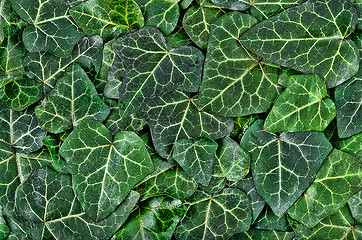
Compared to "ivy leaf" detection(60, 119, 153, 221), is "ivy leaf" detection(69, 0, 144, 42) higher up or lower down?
higher up

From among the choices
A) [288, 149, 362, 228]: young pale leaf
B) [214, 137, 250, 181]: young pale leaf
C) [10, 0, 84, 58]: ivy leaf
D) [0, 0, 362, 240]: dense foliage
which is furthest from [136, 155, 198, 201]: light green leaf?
[10, 0, 84, 58]: ivy leaf

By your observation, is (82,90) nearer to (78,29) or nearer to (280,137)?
(78,29)

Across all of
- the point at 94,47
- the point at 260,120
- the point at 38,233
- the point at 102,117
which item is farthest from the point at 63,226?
the point at 260,120

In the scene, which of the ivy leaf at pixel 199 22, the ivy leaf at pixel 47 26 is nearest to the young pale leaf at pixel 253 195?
the ivy leaf at pixel 199 22

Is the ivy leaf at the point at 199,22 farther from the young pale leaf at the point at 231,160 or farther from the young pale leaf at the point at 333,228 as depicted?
the young pale leaf at the point at 333,228

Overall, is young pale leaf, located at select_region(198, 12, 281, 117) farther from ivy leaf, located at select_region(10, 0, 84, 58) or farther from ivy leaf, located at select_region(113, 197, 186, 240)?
ivy leaf, located at select_region(10, 0, 84, 58)

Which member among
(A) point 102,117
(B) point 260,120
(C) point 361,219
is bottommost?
(C) point 361,219
